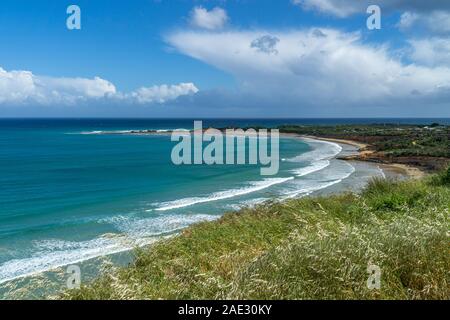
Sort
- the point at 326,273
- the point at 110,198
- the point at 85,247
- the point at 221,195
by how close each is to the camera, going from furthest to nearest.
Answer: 1. the point at 221,195
2. the point at 110,198
3. the point at 85,247
4. the point at 326,273

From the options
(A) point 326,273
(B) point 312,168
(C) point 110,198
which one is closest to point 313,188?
(B) point 312,168

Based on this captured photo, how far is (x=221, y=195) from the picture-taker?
90.5 ft

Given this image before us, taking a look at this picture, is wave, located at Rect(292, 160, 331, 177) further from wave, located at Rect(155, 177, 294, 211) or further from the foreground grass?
the foreground grass

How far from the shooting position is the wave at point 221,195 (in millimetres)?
24297

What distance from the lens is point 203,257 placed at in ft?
26.7

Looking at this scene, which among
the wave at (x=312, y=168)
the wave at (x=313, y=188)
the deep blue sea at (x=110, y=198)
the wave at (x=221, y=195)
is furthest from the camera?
the wave at (x=312, y=168)

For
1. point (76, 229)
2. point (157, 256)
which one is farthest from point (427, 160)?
point (157, 256)

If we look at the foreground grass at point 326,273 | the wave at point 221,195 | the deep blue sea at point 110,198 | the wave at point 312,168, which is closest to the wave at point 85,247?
the deep blue sea at point 110,198

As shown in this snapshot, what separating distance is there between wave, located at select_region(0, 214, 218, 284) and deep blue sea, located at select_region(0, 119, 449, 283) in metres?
0.04

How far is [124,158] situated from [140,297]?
48.1 m

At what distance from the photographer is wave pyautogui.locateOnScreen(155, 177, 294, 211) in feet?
79.7

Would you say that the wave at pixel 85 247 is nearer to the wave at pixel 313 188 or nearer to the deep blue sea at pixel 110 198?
the deep blue sea at pixel 110 198

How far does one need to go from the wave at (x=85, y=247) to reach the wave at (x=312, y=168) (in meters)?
19.0

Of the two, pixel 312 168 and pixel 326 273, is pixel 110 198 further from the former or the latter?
pixel 312 168
